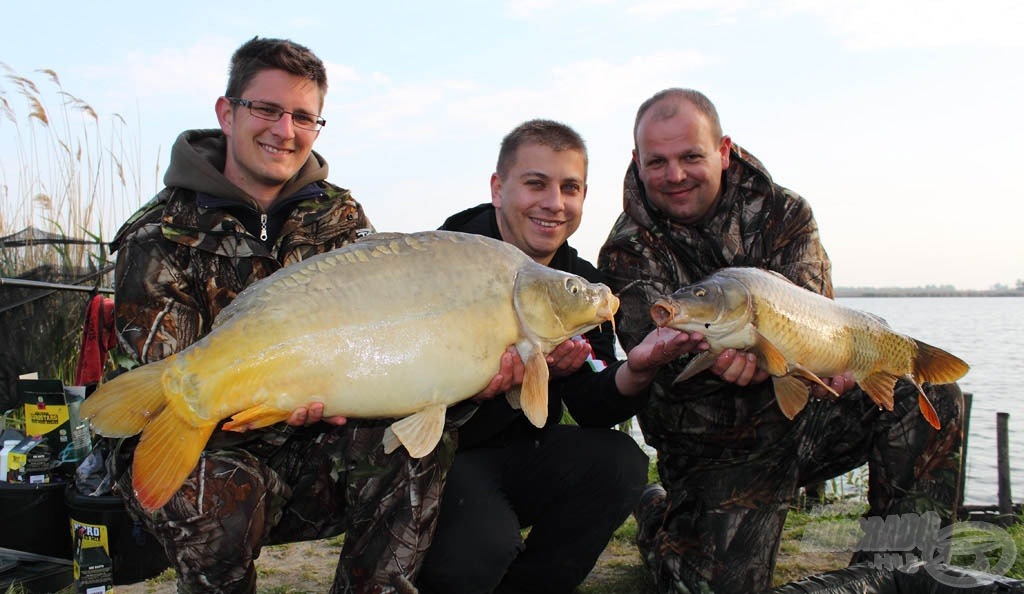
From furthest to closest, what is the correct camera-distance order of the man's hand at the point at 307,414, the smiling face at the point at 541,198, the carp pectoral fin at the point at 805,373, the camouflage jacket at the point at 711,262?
1. the camouflage jacket at the point at 711,262
2. the smiling face at the point at 541,198
3. the carp pectoral fin at the point at 805,373
4. the man's hand at the point at 307,414

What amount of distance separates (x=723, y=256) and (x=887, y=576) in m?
1.17

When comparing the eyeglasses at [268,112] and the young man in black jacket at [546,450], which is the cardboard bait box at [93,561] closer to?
the young man in black jacket at [546,450]

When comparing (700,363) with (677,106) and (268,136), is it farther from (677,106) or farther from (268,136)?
(268,136)

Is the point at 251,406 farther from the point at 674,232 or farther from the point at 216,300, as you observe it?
the point at 674,232

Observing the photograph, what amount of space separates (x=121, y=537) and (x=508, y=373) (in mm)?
1278

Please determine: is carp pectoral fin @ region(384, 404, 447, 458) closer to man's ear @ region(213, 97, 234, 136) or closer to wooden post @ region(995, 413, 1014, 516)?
man's ear @ region(213, 97, 234, 136)

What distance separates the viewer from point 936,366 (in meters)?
2.25

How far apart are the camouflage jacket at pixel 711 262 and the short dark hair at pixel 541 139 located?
0.32 metres

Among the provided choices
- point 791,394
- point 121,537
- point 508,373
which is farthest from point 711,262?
point 121,537

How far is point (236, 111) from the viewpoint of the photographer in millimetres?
2248

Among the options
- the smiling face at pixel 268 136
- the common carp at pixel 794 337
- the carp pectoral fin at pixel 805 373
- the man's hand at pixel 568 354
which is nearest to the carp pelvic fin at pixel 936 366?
the common carp at pixel 794 337

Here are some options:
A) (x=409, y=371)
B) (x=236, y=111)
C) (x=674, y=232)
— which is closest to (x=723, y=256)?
(x=674, y=232)

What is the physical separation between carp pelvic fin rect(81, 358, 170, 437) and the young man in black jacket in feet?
2.76

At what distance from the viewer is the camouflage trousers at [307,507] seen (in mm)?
1800
